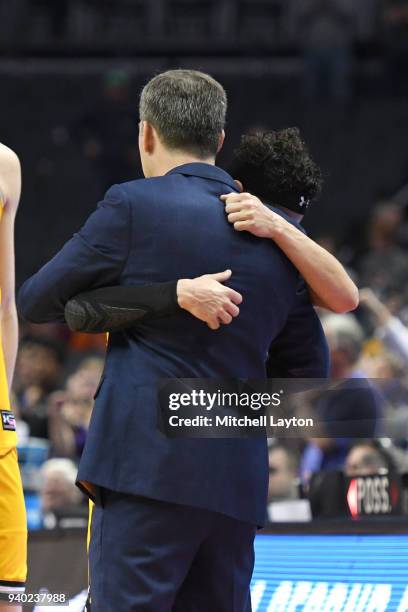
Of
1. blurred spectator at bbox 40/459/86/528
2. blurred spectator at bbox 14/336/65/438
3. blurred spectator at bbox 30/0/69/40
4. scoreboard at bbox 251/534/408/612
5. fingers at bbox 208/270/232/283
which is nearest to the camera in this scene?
fingers at bbox 208/270/232/283

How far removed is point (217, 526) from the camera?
100 inches

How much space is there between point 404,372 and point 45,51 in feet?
27.1

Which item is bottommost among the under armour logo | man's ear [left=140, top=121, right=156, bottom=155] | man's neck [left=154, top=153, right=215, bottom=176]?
the under armour logo

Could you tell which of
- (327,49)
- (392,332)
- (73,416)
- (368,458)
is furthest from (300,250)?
(327,49)

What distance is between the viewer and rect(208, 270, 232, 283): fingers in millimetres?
2574

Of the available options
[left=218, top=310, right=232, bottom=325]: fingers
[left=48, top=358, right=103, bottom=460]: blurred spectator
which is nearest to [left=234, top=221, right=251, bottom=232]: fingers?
[left=218, top=310, right=232, bottom=325]: fingers

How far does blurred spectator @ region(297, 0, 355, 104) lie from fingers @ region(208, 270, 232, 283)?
428 inches

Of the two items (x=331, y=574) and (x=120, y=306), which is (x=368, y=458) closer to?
(x=331, y=574)

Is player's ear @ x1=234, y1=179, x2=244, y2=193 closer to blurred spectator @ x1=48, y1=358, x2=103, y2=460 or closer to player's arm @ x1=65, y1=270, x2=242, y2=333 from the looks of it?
player's arm @ x1=65, y1=270, x2=242, y2=333

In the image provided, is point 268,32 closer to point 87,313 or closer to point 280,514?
point 280,514

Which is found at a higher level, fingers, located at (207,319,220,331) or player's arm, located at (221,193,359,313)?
player's arm, located at (221,193,359,313)

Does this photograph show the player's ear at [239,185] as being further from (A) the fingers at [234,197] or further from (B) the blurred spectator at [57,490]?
(B) the blurred spectator at [57,490]

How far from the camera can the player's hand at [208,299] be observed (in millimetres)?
2518

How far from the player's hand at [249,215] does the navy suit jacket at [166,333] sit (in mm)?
26
